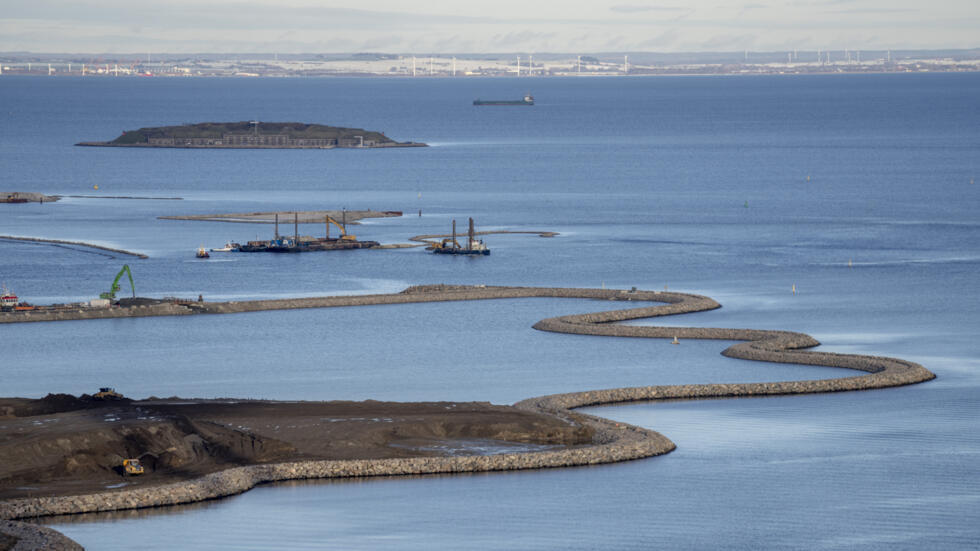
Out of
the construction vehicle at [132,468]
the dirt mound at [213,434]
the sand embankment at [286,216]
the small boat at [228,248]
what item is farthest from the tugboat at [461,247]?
the construction vehicle at [132,468]

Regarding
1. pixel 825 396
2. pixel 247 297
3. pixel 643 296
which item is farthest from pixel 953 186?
pixel 825 396

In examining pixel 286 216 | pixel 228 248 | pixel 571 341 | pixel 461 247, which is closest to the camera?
pixel 571 341

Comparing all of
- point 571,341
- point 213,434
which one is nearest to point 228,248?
point 571,341

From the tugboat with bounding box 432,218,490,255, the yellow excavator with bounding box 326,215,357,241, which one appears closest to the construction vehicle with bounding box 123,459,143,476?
the tugboat with bounding box 432,218,490,255

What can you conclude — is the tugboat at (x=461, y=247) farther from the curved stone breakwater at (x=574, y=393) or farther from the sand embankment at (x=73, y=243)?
the sand embankment at (x=73, y=243)

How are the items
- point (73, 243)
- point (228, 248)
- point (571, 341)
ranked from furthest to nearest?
point (73, 243), point (228, 248), point (571, 341)

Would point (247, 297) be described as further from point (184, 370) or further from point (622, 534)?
point (622, 534)

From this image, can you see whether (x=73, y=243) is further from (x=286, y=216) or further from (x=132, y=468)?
(x=132, y=468)
